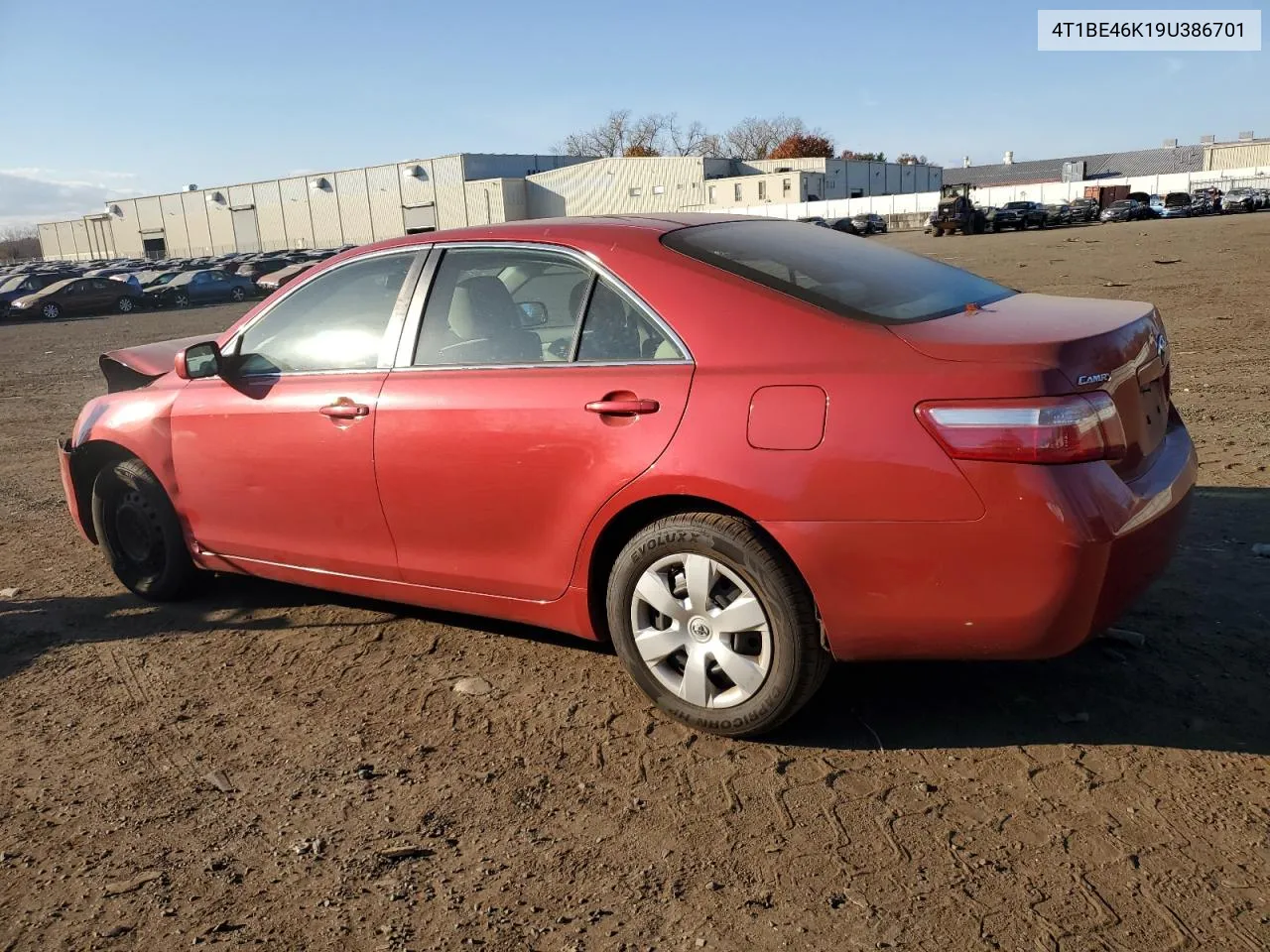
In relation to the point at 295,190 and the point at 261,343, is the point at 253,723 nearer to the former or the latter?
the point at 261,343

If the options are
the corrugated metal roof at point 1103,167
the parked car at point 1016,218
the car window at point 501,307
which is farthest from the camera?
the corrugated metal roof at point 1103,167

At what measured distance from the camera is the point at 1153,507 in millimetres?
3010

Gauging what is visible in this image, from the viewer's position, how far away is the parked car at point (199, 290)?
37844 mm

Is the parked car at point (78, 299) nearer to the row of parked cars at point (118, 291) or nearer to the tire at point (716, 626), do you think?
the row of parked cars at point (118, 291)

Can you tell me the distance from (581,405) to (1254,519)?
12.2 feet

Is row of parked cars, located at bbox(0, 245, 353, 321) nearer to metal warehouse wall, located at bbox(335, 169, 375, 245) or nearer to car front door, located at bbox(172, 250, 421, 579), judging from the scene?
car front door, located at bbox(172, 250, 421, 579)

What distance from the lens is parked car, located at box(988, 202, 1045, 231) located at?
5260cm

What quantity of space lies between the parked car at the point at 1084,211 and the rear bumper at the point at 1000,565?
59.1 m

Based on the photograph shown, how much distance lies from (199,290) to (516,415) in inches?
1539

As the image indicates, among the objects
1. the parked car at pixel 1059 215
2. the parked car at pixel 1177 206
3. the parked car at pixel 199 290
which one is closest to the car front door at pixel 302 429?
the parked car at pixel 199 290

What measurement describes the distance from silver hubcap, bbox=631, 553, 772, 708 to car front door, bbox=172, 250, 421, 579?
120 cm

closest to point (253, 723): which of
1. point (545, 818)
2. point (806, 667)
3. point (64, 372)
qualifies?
point (545, 818)

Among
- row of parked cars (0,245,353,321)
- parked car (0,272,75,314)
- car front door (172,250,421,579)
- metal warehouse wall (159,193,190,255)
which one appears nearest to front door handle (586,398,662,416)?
car front door (172,250,421,579)

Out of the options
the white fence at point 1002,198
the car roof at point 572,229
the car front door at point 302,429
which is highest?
the white fence at point 1002,198
